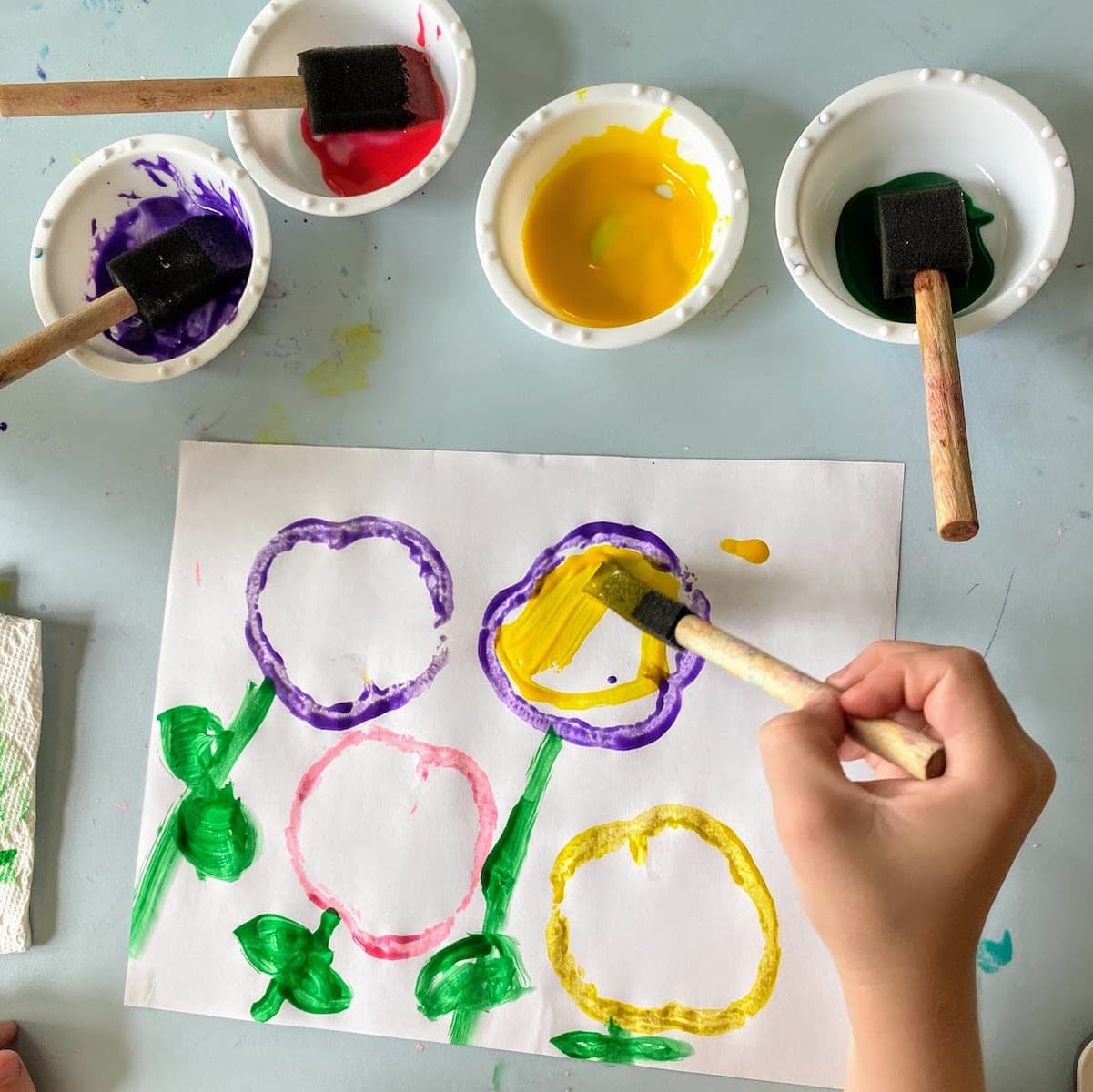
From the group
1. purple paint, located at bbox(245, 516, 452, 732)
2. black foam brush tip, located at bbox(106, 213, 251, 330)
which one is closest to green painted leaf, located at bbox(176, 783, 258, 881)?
purple paint, located at bbox(245, 516, 452, 732)

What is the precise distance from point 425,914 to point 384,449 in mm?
416

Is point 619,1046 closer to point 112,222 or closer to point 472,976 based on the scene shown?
point 472,976

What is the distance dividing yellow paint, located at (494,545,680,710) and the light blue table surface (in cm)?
11

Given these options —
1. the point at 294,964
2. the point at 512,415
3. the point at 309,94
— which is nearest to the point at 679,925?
the point at 294,964

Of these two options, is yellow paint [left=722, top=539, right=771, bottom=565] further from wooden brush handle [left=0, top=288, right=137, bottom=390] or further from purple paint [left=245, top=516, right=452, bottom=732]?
wooden brush handle [left=0, top=288, right=137, bottom=390]

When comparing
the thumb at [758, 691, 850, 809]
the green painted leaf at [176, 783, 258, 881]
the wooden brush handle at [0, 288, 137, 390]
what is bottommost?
the green painted leaf at [176, 783, 258, 881]

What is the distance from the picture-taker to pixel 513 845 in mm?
893

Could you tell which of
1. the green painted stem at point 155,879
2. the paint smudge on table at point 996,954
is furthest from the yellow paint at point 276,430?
the paint smudge on table at point 996,954

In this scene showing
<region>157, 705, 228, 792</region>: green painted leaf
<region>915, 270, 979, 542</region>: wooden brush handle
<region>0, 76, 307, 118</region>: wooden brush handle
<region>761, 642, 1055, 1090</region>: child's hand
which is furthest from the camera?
<region>157, 705, 228, 792</region>: green painted leaf

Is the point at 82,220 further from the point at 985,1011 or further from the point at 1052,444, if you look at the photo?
the point at 985,1011

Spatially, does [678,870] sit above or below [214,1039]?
above

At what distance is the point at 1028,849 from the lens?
0.84 m

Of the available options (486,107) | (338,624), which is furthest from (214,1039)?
(486,107)

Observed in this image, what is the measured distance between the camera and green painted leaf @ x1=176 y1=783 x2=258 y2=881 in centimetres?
93
